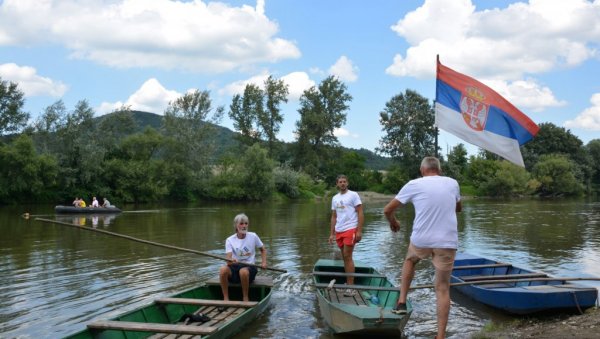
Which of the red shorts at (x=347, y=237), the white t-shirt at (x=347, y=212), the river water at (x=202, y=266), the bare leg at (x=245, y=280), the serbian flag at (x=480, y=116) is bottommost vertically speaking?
the river water at (x=202, y=266)

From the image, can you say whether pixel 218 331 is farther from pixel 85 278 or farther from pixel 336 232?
pixel 85 278

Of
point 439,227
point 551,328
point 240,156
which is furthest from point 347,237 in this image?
point 240,156

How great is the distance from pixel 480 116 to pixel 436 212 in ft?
15.0

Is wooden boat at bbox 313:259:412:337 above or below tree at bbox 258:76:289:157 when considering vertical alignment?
below

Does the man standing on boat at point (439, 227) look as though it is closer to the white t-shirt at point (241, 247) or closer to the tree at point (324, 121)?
the white t-shirt at point (241, 247)

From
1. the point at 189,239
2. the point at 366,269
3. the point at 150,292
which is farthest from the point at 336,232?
the point at 189,239

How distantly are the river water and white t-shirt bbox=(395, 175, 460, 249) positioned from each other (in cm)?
240

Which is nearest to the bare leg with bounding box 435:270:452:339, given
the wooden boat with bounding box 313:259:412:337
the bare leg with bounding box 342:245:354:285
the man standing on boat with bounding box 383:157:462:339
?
the man standing on boat with bounding box 383:157:462:339

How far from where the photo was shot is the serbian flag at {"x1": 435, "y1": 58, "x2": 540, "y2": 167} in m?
9.37

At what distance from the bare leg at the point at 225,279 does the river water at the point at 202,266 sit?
720 mm

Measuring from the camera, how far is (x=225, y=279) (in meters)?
8.65

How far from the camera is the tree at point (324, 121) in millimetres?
70875

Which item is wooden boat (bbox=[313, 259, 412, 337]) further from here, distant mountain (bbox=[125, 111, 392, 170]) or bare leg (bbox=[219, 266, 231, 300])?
distant mountain (bbox=[125, 111, 392, 170])

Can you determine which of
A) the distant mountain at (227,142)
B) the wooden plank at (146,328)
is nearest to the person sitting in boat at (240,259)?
the wooden plank at (146,328)
